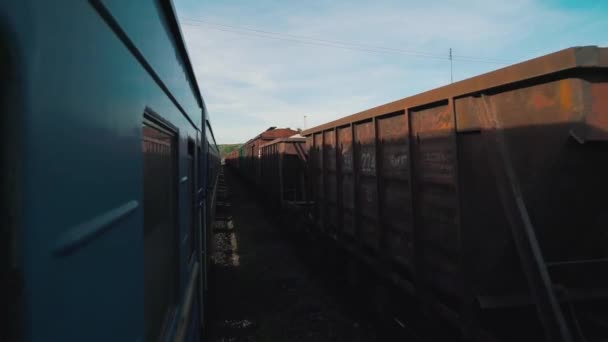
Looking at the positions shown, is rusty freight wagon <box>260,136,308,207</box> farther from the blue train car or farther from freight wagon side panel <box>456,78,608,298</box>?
the blue train car

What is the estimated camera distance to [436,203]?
2844 millimetres

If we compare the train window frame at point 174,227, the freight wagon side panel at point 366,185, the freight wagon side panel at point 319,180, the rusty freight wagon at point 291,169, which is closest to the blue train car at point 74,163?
the train window frame at point 174,227

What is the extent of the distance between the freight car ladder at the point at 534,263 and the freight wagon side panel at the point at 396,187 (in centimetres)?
94

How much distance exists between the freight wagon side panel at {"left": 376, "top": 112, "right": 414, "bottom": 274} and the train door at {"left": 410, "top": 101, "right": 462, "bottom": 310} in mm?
103

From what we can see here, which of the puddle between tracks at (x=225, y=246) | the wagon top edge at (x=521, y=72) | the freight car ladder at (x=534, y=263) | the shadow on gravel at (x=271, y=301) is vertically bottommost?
the shadow on gravel at (x=271, y=301)

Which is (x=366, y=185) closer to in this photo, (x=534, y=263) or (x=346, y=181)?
(x=346, y=181)

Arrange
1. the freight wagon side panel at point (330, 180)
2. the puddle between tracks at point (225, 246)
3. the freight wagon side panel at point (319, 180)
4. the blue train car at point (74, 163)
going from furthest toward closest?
the puddle between tracks at point (225, 246)
the freight wagon side panel at point (319, 180)
the freight wagon side panel at point (330, 180)
the blue train car at point (74, 163)

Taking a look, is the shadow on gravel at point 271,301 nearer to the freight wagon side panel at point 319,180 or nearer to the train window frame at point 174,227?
the freight wagon side panel at point 319,180

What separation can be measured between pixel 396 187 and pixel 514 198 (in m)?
1.41

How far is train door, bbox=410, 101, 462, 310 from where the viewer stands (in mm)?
2650

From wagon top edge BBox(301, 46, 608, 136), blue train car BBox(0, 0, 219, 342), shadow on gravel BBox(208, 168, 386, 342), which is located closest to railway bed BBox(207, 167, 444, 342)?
shadow on gravel BBox(208, 168, 386, 342)

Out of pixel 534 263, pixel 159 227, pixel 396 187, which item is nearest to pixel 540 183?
pixel 534 263

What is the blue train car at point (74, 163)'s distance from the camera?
50 centimetres

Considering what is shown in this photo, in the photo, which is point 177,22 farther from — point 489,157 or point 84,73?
point 489,157
